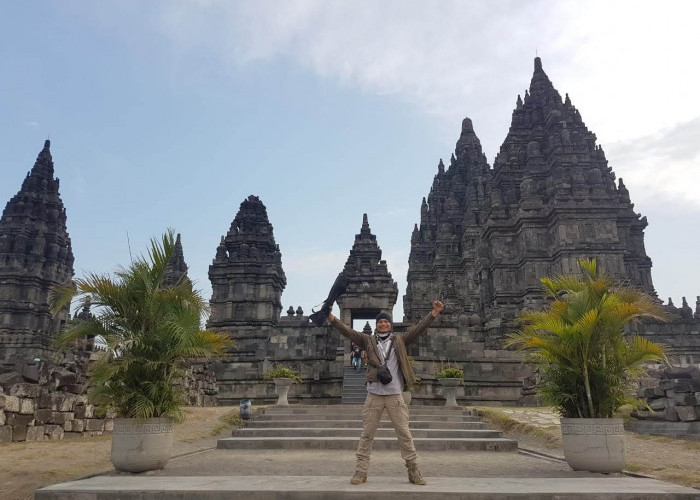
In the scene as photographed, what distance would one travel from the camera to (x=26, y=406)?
10820 mm

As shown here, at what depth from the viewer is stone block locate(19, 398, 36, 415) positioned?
10.7 metres

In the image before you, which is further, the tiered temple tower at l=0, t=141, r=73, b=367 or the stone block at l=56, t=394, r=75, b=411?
the tiered temple tower at l=0, t=141, r=73, b=367

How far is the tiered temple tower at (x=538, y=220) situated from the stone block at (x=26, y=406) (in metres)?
17.4

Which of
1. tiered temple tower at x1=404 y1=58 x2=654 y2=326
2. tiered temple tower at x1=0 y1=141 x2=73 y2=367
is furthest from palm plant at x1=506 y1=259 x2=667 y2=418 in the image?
tiered temple tower at x1=0 y1=141 x2=73 y2=367

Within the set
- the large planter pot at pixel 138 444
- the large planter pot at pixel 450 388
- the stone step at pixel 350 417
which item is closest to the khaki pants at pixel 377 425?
the large planter pot at pixel 138 444

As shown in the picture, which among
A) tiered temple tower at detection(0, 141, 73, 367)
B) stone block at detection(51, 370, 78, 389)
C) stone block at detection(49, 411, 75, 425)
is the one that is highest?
tiered temple tower at detection(0, 141, 73, 367)

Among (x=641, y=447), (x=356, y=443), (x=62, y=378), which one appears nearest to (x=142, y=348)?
(x=356, y=443)

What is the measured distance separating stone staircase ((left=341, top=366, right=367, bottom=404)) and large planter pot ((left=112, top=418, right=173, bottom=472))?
1215 cm

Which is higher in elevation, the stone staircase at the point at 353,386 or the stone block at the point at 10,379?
the stone block at the point at 10,379

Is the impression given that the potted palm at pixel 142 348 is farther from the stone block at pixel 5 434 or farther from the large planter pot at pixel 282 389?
the large planter pot at pixel 282 389

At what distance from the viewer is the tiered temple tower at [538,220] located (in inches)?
1278

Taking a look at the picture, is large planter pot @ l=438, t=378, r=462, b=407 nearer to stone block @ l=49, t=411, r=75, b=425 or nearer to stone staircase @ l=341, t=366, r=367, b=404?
stone staircase @ l=341, t=366, r=367, b=404

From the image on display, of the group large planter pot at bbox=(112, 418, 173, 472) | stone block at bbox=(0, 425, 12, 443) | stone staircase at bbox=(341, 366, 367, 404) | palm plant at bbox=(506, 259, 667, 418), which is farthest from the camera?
stone staircase at bbox=(341, 366, 367, 404)

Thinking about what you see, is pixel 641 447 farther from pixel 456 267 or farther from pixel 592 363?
pixel 456 267
